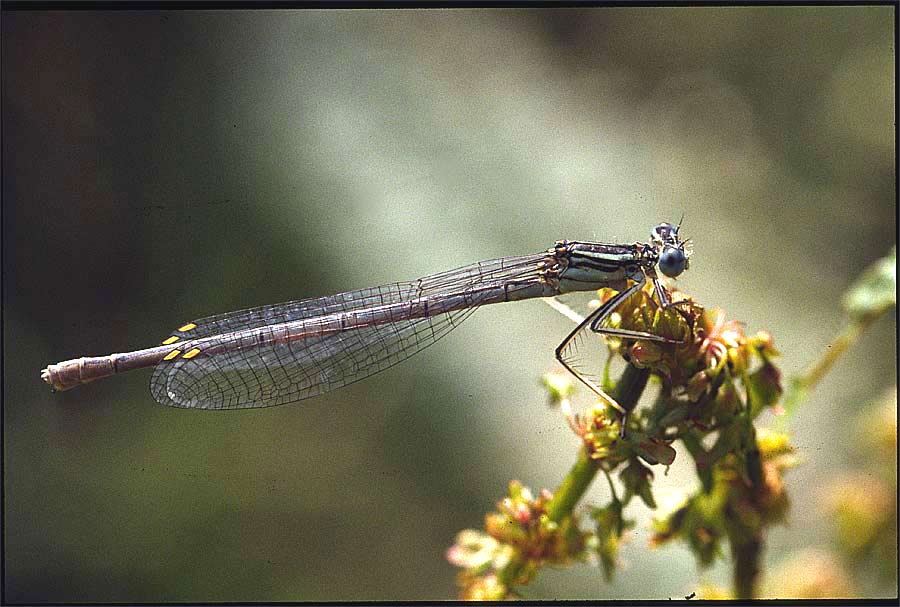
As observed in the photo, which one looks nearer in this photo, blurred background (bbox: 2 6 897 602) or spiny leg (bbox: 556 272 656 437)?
spiny leg (bbox: 556 272 656 437)

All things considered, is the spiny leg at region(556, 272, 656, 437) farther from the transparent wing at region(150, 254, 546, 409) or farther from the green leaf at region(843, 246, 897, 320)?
the green leaf at region(843, 246, 897, 320)

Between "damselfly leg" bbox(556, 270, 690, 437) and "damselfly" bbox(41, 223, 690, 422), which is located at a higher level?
"damselfly" bbox(41, 223, 690, 422)

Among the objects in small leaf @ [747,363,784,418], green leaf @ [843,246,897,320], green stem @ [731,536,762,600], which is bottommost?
green stem @ [731,536,762,600]

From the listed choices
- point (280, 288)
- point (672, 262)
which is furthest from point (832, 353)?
point (280, 288)

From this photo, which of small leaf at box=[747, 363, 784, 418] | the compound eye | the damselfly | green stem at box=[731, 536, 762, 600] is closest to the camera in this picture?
small leaf at box=[747, 363, 784, 418]

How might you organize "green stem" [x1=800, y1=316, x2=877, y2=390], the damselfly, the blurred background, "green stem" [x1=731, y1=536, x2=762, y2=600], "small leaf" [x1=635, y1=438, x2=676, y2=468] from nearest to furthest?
"small leaf" [x1=635, y1=438, x2=676, y2=468]
"green stem" [x1=731, y1=536, x2=762, y2=600]
"green stem" [x1=800, y1=316, x2=877, y2=390]
the damselfly
the blurred background

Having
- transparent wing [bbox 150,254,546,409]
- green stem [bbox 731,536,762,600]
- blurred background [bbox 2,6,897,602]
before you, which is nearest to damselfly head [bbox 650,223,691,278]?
transparent wing [bbox 150,254,546,409]

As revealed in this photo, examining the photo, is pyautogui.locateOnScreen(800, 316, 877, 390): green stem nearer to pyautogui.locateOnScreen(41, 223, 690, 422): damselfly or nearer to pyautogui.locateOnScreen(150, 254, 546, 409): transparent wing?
pyautogui.locateOnScreen(41, 223, 690, 422): damselfly
